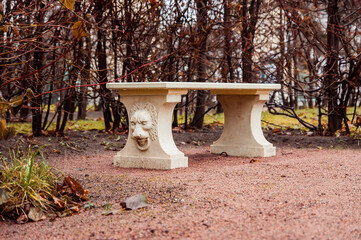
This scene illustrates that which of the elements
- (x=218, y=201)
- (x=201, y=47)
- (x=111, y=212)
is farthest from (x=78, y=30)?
(x=201, y=47)

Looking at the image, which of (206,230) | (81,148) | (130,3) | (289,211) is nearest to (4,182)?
(206,230)

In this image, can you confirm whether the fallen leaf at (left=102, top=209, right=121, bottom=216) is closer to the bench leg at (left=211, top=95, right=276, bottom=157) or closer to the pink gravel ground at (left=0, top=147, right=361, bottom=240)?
the pink gravel ground at (left=0, top=147, right=361, bottom=240)

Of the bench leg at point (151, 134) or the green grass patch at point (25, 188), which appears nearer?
the green grass patch at point (25, 188)

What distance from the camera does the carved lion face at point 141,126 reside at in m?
5.00

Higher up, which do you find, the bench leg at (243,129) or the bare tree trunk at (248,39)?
the bare tree trunk at (248,39)

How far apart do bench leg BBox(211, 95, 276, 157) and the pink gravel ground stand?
1072mm

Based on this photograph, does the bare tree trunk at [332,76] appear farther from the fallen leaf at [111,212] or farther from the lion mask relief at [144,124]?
the fallen leaf at [111,212]

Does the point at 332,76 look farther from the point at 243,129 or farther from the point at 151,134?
the point at 151,134

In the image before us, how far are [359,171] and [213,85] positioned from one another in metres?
1.59

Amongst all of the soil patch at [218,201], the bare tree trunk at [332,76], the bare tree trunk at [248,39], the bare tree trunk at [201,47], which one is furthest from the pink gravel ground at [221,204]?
the bare tree trunk at [248,39]

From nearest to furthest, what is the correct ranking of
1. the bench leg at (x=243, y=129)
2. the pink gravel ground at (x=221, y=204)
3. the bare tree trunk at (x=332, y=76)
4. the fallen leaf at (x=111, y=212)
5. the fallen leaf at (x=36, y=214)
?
the pink gravel ground at (x=221, y=204), the fallen leaf at (x=111, y=212), the fallen leaf at (x=36, y=214), the bench leg at (x=243, y=129), the bare tree trunk at (x=332, y=76)

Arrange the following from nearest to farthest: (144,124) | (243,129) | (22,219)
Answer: (22,219)
(144,124)
(243,129)

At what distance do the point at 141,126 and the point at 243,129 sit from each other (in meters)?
1.71

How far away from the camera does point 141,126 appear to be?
5.04 m
